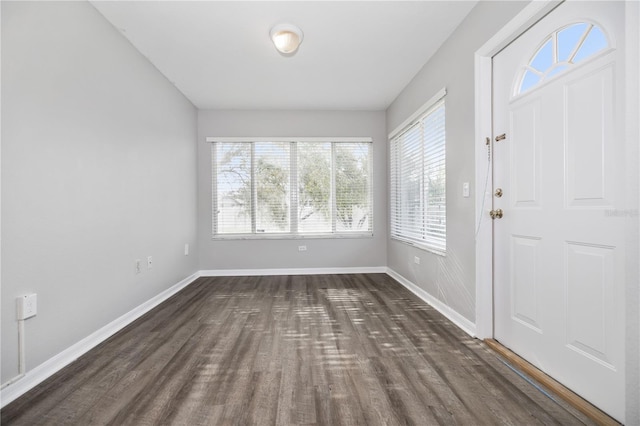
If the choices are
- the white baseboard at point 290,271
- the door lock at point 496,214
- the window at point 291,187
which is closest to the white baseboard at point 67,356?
the white baseboard at point 290,271

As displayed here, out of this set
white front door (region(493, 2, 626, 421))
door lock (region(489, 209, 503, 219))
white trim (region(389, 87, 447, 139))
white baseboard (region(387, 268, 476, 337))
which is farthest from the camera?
white trim (region(389, 87, 447, 139))

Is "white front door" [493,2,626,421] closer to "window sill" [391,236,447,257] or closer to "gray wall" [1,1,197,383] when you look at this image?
"window sill" [391,236,447,257]

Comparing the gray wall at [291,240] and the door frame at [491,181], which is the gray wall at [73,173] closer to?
the gray wall at [291,240]

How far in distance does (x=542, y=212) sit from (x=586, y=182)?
1.01ft

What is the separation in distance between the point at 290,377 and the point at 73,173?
204 cm

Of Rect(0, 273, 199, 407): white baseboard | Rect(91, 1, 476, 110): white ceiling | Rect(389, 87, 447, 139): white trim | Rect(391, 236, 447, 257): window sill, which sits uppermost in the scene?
Rect(91, 1, 476, 110): white ceiling

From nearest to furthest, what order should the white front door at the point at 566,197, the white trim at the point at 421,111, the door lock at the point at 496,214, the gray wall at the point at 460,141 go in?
the white front door at the point at 566,197 < the door lock at the point at 496,214 < the gray wall at the point at 460,141 < the white trim at the point at 421,111

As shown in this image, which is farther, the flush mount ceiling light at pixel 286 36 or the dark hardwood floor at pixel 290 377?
the flush mount ceiling light at pixel 286 36

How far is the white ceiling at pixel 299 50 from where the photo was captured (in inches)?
89.8

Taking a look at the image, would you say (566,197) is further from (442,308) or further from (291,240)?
(291,240)

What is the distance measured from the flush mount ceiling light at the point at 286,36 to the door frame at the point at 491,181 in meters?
1.49

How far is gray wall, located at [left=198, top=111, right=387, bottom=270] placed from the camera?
4500 mm

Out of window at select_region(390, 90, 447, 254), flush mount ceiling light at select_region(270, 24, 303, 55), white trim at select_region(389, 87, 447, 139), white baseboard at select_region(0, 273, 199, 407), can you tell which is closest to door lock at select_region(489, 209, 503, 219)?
window at select_region(390, 90, 447, 254)

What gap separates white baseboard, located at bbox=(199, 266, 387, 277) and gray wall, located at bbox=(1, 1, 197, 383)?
1.29 metres
